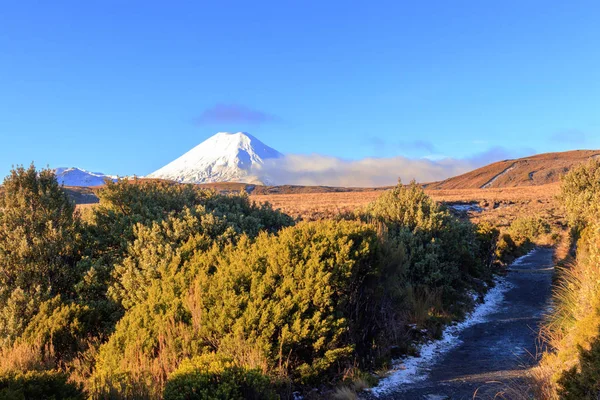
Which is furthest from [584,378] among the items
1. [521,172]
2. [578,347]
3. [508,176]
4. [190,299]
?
[521,172]

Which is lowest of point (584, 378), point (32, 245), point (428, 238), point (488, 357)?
point (488, 357)

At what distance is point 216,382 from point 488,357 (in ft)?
17.9

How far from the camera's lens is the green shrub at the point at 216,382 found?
4012mm

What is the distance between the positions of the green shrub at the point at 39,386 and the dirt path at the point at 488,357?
12.7 ft

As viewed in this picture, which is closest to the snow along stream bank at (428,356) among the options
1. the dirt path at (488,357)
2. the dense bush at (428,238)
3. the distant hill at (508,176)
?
the dirt path at (488,357)

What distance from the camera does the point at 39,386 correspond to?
380 cm

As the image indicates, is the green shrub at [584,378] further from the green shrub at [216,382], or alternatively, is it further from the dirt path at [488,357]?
the green shrub at [216,382]

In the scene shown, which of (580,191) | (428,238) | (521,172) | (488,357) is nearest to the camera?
(488,357)

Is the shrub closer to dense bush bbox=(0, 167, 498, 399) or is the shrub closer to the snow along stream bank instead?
the snow along stream bank

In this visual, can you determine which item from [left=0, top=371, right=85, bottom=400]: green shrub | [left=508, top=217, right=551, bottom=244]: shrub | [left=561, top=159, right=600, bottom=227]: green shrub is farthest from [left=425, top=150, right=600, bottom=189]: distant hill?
[left=0, top=371, right=85, bottom=400]: green shrub

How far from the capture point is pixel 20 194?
8.34 m

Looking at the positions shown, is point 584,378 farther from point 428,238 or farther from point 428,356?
point 428,238

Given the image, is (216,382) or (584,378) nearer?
(584,378)

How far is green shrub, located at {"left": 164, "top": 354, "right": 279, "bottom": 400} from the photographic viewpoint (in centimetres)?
401
